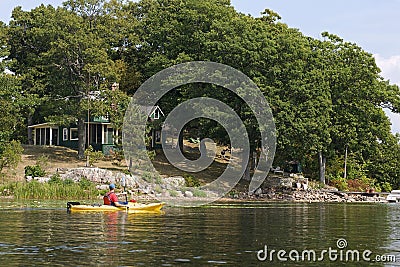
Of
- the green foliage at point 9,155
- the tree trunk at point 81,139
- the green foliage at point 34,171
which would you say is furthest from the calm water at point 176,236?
the tree trunk at point 81,139

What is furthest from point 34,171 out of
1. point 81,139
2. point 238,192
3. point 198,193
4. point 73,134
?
point 73,134

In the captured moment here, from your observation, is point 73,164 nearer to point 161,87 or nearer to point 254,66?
point 161,87

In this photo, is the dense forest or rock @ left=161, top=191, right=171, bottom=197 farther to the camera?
the dense forest

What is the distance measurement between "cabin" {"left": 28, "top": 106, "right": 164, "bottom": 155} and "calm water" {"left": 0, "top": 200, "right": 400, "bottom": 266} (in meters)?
29.4

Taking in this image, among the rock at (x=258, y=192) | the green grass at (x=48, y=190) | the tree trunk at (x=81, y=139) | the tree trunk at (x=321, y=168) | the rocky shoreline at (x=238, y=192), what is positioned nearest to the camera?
the green grass at (x=48, y=190)

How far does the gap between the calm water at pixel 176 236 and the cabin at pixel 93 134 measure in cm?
2943

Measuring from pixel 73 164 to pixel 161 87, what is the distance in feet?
33.3

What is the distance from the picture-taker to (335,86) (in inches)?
2564

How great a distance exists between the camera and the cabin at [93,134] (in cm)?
6700

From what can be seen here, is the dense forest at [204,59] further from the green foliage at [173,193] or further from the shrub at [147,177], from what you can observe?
the green foliage at [173,193]

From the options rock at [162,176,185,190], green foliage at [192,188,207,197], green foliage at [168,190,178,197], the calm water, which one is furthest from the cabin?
the calm water

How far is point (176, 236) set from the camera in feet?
81.9

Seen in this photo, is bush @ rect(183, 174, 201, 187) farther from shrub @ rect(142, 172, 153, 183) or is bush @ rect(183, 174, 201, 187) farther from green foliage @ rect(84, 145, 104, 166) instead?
green foliage @ rect(84, 145, 104, 166)

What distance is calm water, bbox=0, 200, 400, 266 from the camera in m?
19.4
